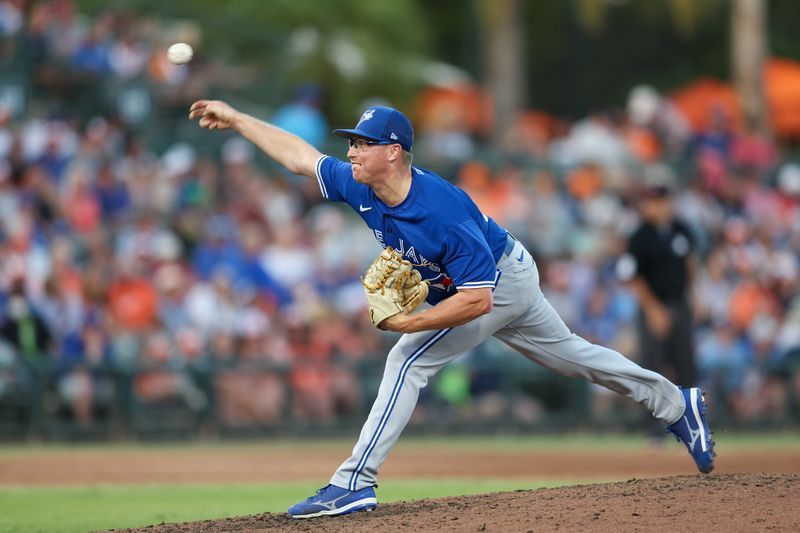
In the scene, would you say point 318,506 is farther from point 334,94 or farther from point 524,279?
point 334,94

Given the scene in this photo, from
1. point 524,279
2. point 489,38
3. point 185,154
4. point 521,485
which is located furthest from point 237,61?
point 524,279

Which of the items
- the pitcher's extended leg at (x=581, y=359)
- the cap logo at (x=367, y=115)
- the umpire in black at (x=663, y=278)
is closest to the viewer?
the cap logo at (x=367, y=115)

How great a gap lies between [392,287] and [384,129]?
0.79 metres

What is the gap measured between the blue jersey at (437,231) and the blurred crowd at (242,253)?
7903mm

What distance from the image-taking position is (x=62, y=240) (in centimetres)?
1449

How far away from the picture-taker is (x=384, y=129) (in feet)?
21.5

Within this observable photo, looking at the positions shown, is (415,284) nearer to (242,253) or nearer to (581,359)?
(581,359)

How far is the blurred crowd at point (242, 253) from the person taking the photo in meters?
14.2

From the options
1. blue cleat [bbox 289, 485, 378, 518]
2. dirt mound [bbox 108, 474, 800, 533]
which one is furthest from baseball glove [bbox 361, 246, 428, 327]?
dirt mound [bbox 108, 474, 800, 533]

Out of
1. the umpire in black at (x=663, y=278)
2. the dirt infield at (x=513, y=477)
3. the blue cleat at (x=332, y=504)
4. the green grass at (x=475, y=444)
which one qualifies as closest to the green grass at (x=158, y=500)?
the dirt infield at (x=513, y=477)

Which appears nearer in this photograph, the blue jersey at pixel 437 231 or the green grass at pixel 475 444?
the blue jersey at pixel 437 231

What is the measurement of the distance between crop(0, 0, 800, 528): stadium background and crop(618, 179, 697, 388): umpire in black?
1836 mm

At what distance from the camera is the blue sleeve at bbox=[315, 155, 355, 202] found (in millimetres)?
6930

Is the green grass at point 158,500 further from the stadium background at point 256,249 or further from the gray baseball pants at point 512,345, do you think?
the stadium background at point 256,249
